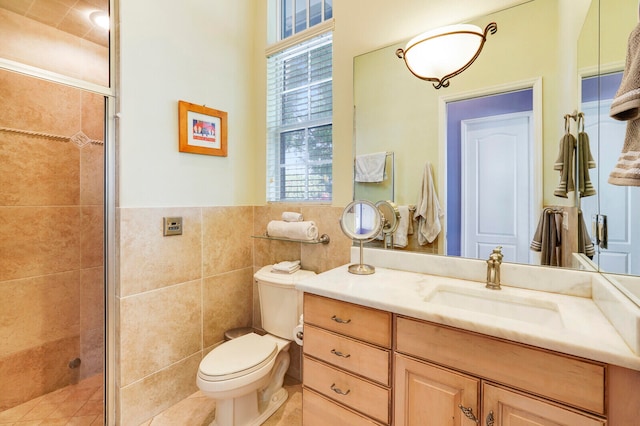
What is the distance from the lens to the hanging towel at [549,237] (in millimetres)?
A: 1162

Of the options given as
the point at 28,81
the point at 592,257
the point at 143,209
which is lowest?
the point at 592,257

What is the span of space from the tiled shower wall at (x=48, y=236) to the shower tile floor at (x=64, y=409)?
6cm

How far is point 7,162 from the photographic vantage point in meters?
1.68

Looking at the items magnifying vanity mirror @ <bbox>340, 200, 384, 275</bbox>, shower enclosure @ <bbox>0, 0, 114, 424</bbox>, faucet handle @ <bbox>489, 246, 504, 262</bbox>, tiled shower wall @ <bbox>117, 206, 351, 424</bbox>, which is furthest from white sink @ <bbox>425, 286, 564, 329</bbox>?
shower enclosure @ <bbox>0, 0, 114, 424</bbox>

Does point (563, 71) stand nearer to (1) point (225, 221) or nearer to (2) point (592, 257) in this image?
(2) point (592, 257)

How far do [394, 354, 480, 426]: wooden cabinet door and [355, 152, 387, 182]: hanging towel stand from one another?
95cm

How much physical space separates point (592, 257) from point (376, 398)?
971 millimetres

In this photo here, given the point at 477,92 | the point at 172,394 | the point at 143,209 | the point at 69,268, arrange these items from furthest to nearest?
the point at 69,268 < the point at 172,394 < the point at 143,209 < the point at 477,92

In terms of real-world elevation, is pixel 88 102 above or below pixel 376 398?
above

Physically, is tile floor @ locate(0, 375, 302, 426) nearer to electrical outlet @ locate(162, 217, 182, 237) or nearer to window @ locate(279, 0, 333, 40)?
electrical outlet @ locate(162, 217, 182, 237)

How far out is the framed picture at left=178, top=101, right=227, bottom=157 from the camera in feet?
5.71

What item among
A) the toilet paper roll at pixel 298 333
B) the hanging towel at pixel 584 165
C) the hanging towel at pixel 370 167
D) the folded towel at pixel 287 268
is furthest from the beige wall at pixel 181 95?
Result: the hanging towel at pixel 584 165

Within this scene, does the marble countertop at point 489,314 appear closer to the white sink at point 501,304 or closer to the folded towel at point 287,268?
the white sink at point 501,304

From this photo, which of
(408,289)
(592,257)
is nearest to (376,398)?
(408,289)
